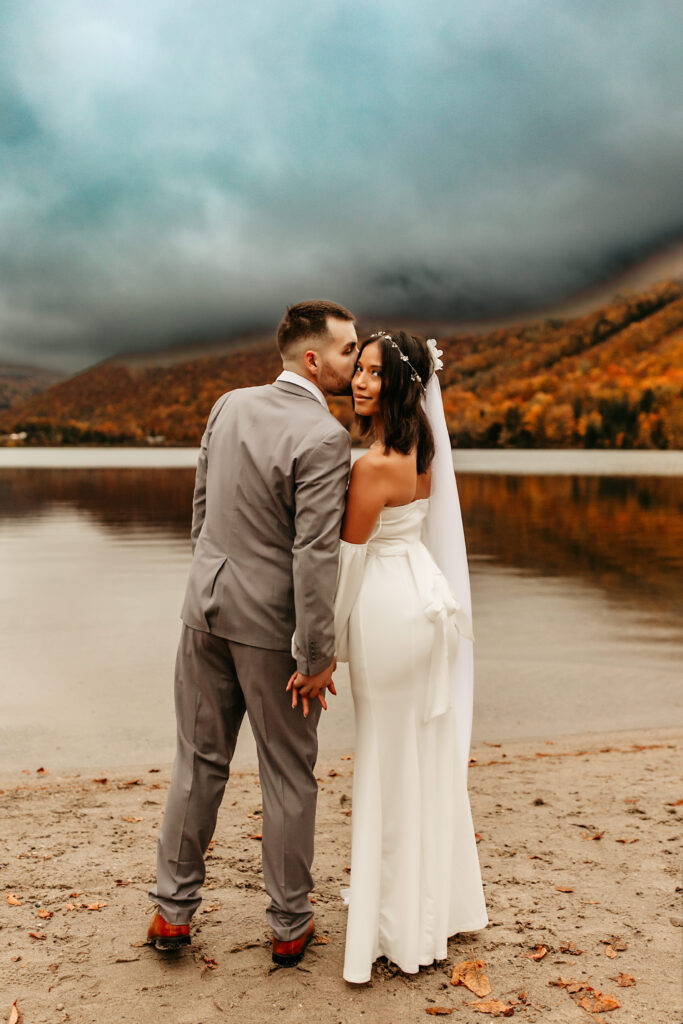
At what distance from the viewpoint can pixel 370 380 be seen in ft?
9.89

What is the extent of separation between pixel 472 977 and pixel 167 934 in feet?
3.59

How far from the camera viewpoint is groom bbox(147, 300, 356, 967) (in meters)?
2.84

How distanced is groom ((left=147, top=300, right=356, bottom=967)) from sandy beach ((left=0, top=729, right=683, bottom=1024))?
224mm

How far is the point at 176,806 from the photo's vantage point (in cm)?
309

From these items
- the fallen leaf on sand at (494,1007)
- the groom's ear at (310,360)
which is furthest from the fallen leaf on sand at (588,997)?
the groom's ear at (310,360)

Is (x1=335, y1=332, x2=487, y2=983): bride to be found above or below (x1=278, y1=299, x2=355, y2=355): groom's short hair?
below

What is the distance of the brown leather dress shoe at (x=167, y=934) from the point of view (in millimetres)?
3113

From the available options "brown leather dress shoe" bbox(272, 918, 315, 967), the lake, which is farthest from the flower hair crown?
the lake

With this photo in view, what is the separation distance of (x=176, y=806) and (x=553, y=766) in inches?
121

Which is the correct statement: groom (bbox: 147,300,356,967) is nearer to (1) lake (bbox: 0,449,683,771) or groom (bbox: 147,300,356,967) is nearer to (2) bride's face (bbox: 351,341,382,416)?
(2) bride's face (bbox: 351,341,382,416)

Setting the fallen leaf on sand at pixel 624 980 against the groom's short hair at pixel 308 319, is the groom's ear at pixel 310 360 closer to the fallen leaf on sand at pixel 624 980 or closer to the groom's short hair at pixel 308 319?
the groom's short hair at pixel 308 319

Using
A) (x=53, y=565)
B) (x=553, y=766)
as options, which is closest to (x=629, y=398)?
(x=53, y=565)

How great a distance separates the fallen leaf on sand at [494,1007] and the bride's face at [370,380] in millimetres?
2008

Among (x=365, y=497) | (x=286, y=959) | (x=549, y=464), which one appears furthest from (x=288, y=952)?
(x=549, y=464)
